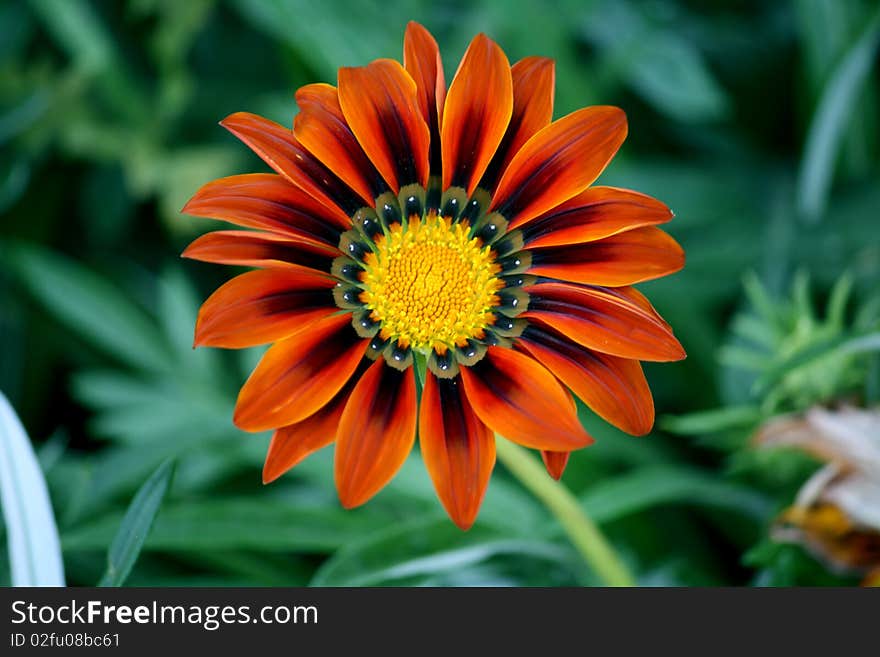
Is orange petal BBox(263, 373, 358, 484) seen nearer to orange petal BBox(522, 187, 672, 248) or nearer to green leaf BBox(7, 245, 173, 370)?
orange petal BBox(522, 187, 672, 248)

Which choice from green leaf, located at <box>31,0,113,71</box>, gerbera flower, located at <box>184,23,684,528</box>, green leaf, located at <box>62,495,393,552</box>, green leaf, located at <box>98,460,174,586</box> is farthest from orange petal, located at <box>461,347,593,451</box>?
green leaf, located at <box>31,0,113,71</box>

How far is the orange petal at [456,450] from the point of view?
0.48 meters

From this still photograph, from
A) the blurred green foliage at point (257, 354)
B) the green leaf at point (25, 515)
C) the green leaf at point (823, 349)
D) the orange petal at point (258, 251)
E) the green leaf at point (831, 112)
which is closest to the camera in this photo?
the orange petal at point (258, 251)

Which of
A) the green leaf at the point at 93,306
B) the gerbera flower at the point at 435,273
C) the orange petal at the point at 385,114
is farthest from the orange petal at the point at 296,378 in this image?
the green leaf at the point at 93,306

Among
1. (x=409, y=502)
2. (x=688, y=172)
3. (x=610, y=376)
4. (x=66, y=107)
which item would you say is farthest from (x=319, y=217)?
(x=66, y=107)

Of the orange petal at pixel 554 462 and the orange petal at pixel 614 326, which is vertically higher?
the orange petal at pixel 614 326

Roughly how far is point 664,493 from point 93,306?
706 mm

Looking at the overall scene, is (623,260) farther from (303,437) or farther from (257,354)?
(257,354)

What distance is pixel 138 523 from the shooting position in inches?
22.0

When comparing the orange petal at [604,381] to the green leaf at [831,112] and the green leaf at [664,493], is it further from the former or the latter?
the green leaf at [831,112]

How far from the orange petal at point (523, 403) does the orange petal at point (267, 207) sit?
0.12m

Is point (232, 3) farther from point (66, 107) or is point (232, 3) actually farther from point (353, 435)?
point (353, 435)

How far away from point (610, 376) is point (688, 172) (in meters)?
0.66

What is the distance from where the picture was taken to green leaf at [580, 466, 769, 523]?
0.85 metres
